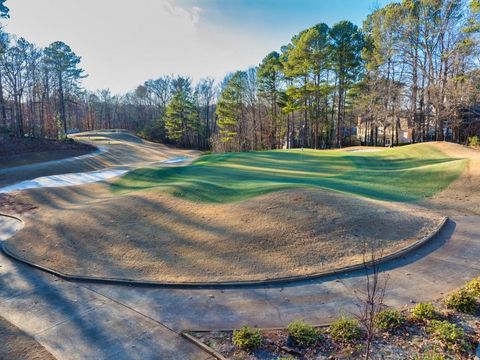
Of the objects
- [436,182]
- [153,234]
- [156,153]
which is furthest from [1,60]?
[436,182]

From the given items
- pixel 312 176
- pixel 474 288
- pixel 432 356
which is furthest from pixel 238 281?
pixel 312 176

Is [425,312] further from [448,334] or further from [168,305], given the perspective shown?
[168,305]

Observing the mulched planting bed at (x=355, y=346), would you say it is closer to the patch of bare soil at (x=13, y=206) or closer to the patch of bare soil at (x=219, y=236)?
the patch of bare soil at (x=219, y=236)

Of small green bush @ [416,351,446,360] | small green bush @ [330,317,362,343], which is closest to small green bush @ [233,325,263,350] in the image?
small green bush @ [330,317,362,343]

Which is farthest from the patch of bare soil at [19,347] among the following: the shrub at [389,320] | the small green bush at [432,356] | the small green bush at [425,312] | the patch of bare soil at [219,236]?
the small green bush at [425,312]

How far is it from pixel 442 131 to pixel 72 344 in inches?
1329

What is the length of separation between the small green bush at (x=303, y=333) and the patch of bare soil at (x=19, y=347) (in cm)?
317

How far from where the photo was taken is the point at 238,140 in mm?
46094

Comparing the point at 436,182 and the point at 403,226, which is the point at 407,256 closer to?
the point at 403,226

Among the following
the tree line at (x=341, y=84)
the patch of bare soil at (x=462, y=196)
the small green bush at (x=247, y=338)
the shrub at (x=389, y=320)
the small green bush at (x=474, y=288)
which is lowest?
the small green bush at (x=247, y=338)

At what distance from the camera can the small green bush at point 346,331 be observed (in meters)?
4.09

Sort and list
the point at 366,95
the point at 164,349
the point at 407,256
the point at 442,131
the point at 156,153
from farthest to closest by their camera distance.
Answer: the point at 156,153, the point at 366,95, the point at 442,131, the point at 407,256, the point at 164,349

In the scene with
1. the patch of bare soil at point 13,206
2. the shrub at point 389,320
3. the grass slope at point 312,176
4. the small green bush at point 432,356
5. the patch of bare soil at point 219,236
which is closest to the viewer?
the small green bush at point 432,356

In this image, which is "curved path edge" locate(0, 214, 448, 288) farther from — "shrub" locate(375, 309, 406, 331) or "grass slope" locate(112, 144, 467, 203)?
"grass slope" locate(112, 144, 467, 203)
